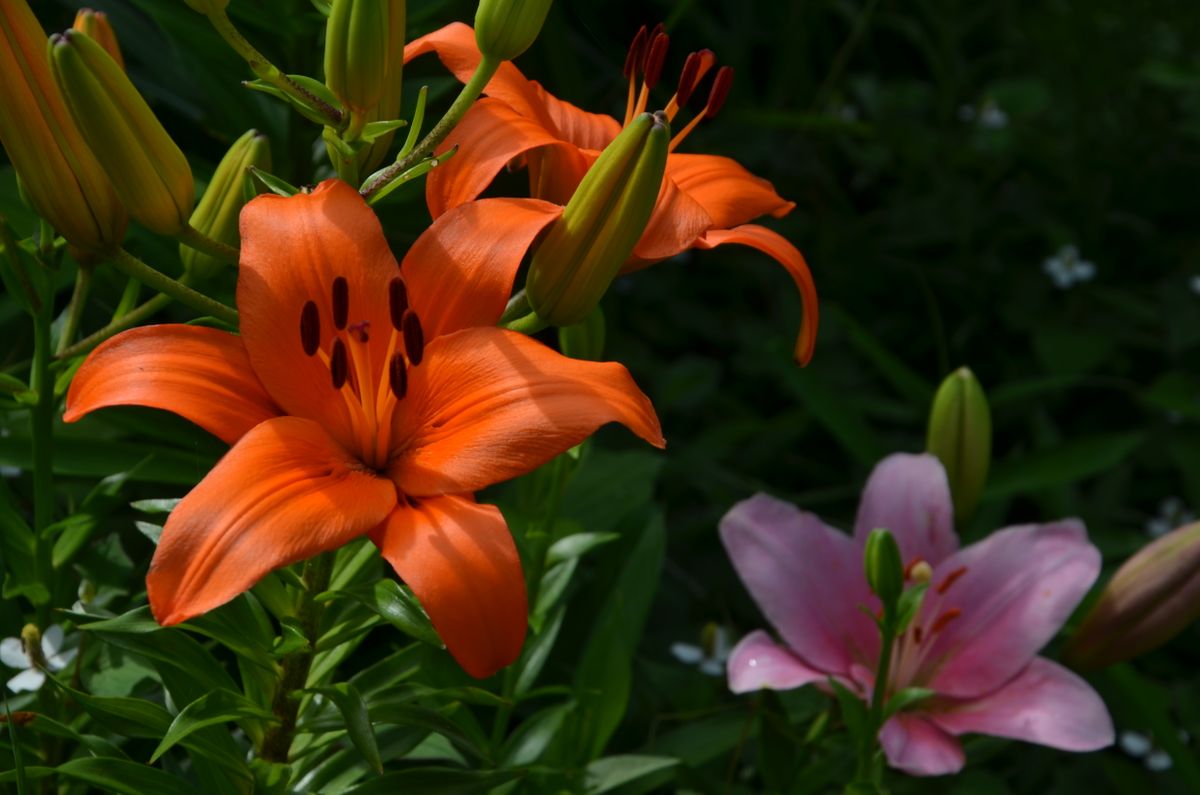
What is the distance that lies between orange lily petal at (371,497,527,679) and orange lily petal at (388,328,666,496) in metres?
0.03

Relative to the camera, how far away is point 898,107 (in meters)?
1.61

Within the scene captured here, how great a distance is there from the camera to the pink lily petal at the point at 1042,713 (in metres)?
0.78

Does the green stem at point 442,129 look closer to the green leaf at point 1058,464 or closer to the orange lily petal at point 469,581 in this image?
the orange lily petal at point 469,581

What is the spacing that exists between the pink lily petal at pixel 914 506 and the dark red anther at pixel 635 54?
329mm

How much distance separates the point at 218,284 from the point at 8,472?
→ 17cm

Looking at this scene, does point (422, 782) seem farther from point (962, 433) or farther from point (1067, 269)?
point (1067, 269)

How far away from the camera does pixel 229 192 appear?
0.63 metres

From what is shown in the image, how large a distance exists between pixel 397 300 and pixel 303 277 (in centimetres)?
4

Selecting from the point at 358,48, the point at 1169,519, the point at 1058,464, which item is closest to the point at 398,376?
the point at 358,48

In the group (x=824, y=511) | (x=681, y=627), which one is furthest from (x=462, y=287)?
(x=824, y=511)

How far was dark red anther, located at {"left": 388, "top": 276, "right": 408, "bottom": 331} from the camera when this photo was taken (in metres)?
0.53

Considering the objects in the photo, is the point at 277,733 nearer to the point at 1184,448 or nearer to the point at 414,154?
the point at 414,154

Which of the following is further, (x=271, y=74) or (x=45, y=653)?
(x=45, y=653)

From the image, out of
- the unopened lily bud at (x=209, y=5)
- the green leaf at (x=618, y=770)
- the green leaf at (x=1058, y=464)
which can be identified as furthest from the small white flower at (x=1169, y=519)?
the unopened lily bud at (x=209, y=5)
